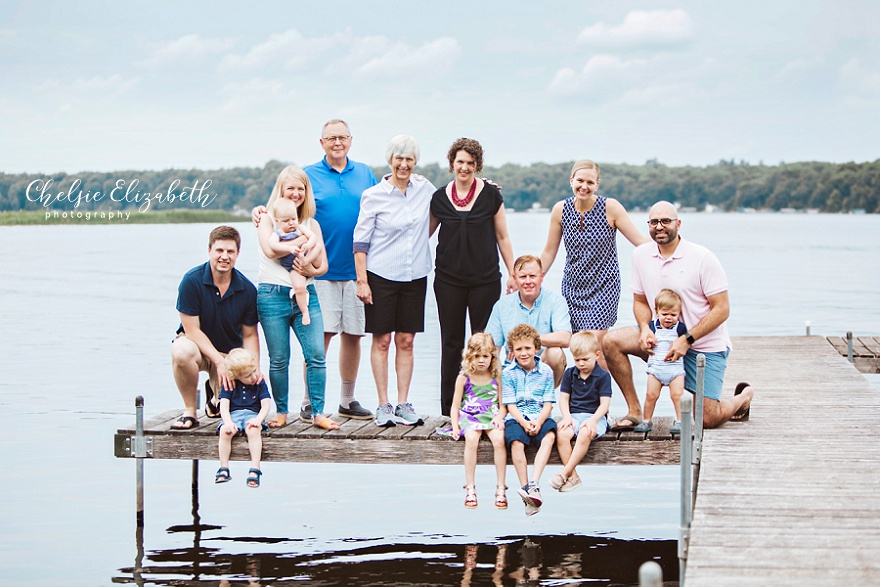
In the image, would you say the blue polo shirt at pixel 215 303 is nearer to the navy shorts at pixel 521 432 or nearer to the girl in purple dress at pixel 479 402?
the girl in purple dress at pixel 479 402

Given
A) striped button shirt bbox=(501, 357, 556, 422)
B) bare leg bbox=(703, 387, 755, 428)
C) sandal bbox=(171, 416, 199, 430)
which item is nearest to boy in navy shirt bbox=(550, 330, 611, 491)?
striped button shirt bbox=(501, 357, 556, 422)

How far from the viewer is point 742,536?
197 inches

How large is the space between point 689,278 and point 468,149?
1535 millimetres

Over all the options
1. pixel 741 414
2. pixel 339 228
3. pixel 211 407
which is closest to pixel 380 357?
pixel 339 228

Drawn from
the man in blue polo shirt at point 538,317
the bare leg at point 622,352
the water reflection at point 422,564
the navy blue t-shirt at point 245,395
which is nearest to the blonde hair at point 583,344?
the man in blue polo shirt at point 538,317

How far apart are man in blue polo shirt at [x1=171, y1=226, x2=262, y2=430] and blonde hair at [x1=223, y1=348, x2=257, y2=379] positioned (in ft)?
0.27

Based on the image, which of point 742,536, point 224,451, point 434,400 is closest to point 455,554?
point 224,451

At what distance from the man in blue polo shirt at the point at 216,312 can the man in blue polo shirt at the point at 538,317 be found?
59.5 inches

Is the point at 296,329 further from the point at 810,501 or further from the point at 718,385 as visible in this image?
the point at 810,501

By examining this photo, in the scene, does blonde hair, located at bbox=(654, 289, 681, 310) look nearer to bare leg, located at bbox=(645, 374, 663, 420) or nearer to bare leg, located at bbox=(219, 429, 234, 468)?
bare leg, located at bbox=(645, 374, 663, 420)

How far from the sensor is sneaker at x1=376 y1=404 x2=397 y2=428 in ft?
23.7

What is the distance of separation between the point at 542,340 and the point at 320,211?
1680 millimetres

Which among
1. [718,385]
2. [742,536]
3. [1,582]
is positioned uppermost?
[718,385]

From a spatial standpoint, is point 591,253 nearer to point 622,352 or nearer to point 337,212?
point 622,352
